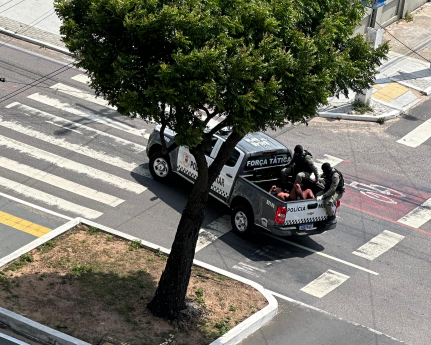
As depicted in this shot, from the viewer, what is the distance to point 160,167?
17.7 m

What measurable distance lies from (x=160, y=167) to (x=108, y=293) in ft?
16.7

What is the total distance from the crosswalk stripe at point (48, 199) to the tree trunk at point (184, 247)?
4.13 meters

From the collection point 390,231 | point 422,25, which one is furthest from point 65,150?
point 422,25

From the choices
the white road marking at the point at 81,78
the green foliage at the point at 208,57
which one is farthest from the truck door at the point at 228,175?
the white road marking at the point at 81,78

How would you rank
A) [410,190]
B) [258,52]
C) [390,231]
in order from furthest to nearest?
[410,190] < [390,231] < [258,52]

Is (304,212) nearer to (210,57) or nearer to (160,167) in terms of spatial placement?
(160,167)

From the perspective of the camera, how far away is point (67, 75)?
2341 cm

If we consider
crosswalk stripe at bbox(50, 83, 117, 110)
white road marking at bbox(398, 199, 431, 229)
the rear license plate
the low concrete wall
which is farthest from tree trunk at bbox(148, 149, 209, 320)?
the low concrete wall

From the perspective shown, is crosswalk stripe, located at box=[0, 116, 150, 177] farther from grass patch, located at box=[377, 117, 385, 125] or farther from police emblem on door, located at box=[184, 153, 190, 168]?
grass patch, located at box=[377, 117, 385, 125]

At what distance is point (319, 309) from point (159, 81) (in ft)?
17.9

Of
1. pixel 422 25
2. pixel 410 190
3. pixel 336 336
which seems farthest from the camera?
pixel 422 25

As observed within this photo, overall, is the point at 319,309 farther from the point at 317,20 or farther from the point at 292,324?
the point at 317,20

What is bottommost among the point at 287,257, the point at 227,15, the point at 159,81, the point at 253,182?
the point at 287,257

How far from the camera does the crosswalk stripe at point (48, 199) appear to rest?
53.6ft
